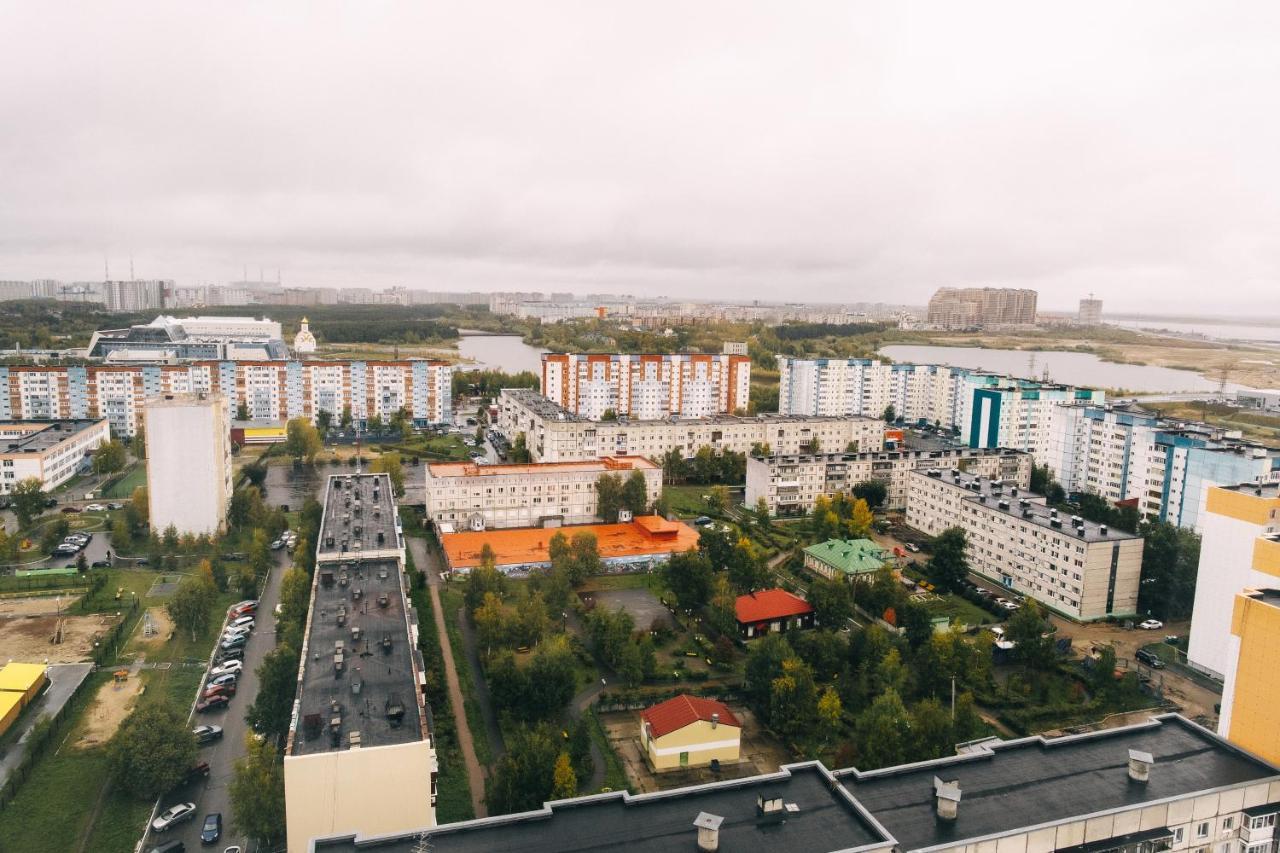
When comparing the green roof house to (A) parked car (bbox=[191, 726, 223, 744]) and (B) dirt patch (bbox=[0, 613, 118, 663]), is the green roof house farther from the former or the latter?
(B) dirt patch (bbox=[0, 613, 118, 663])

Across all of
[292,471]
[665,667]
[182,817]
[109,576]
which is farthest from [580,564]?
[292,471]

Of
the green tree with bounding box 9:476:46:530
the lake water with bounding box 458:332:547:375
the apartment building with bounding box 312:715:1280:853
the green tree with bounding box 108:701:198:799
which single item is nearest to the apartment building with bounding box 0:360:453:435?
the green tree with bounding box 9:476:46:530

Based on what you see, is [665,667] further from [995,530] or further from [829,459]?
[829,459]

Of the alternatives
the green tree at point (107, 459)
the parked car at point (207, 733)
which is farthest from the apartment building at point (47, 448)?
the parked car at point (207, 733)

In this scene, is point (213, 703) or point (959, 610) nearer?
point (213, 703)

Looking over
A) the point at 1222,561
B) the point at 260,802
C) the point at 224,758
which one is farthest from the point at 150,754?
the point at 1222,561

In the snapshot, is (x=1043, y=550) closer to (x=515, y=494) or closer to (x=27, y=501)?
(x=515, y=494)

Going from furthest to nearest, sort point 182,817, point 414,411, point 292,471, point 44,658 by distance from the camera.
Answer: point 414,411, point 292,471, point 44,658, point 182,817
